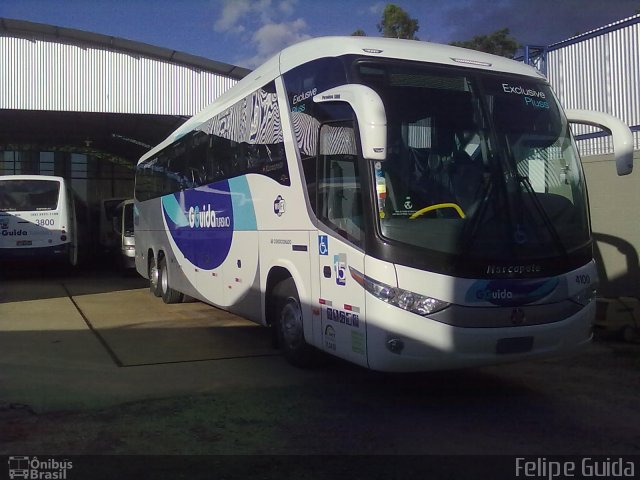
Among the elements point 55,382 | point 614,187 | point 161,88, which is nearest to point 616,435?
point 55,382

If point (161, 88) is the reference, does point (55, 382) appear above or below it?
below

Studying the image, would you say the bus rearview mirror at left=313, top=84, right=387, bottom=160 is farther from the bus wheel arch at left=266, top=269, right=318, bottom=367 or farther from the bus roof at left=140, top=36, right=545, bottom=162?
the bus wheel arch at left=266, top=269, right=318, bottom=367

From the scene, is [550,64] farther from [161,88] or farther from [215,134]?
[161,88]

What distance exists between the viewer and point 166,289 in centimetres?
1348

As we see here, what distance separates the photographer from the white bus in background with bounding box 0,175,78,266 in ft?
57.9

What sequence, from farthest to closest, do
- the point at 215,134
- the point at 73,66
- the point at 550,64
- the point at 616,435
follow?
the point at 73,66 < the point at 550,64 < the point at 215,134 < the point at 616,435

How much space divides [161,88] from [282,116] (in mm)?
13349

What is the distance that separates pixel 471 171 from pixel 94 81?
52.6ft

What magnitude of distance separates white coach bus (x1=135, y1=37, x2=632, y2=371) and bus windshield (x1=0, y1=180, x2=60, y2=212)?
41.8ft

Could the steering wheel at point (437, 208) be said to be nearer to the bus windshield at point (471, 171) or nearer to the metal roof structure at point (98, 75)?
the bus windshield at point (471, 171)

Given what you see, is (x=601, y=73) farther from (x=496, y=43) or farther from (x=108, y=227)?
(x=496, y=43)

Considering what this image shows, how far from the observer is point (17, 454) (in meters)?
4.95

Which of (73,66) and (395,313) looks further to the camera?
(73,66)

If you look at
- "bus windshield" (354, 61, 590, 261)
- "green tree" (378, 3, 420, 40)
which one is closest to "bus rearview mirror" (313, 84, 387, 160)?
"bus windshield" (354, 61, 590, 261)
